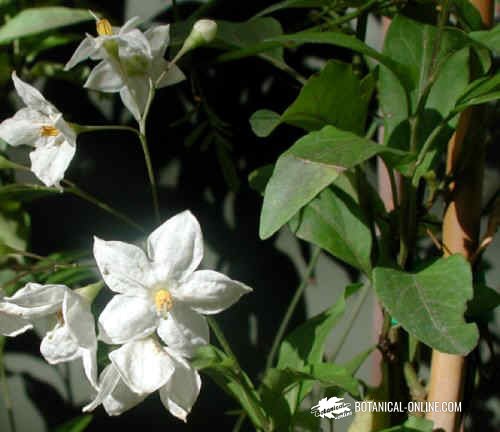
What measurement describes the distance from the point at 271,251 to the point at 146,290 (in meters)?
0.48

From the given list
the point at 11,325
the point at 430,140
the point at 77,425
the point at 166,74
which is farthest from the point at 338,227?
the point at 77,425

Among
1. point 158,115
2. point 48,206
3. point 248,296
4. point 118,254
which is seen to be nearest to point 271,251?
point 248,296

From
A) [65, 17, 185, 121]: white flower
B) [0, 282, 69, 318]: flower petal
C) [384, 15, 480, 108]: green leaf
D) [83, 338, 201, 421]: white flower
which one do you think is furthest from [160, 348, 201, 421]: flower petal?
[384, 15, 480, 108]: green leaf

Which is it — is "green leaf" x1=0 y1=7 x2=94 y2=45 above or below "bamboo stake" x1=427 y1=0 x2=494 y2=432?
above

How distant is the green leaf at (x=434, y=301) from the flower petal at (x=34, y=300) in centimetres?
28

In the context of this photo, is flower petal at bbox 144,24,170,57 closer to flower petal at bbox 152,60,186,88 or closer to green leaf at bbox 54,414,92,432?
flower petal at bbox 152,60,186,88

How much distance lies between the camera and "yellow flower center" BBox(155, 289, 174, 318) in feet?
1.60

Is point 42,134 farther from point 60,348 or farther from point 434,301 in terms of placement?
point 434,301

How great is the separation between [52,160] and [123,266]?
0.14 m

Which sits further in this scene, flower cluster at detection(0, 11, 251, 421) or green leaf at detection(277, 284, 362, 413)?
green leaf at detection(277, 284, 362, 413)

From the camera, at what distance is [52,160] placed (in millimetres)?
541

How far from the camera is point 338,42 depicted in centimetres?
51

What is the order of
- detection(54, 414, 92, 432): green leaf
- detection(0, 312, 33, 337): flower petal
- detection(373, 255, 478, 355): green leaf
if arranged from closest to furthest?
detection(373, 255, 478, 355): green leaf < detection(0, 312, 33, 337): flower petal < detection(54, 414, 92, 432): green leaf

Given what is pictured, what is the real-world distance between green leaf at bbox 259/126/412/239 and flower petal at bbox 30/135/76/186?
198 millimetres
